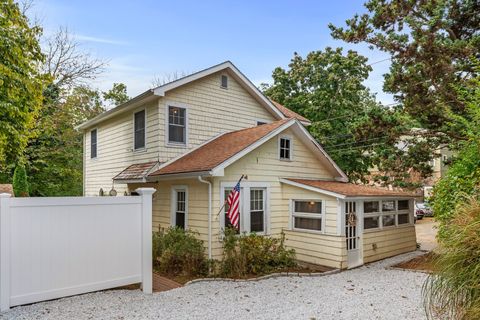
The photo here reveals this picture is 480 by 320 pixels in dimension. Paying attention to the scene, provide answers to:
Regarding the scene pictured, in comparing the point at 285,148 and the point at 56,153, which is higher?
the point at 56,153

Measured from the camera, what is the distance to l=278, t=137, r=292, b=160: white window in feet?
36.2

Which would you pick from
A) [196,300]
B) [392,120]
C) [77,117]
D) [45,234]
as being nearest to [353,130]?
[392,120]

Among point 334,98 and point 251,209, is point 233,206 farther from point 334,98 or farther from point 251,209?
point 334,98

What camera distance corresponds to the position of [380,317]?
5.63m

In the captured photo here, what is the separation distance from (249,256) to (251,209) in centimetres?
170

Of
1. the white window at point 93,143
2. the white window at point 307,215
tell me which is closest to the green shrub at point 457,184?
the white window at point 307,215

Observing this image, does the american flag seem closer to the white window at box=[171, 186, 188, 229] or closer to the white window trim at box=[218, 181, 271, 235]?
the white window trim at box=[218, 181, 271, 235]

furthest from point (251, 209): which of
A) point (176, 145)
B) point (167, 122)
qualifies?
point (167, 122)

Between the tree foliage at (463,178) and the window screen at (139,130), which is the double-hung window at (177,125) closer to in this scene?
the window screen at (139,130)

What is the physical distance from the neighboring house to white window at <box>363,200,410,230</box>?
1.4 inches

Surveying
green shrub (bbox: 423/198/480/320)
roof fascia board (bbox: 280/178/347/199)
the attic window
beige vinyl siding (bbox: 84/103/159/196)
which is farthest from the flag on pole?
green shrub (bbox: 423/198/480/320)

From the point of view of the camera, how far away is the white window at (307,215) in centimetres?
1028

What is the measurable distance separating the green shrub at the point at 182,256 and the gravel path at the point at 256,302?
4.60ft

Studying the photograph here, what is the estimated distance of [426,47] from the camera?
37.1ft
